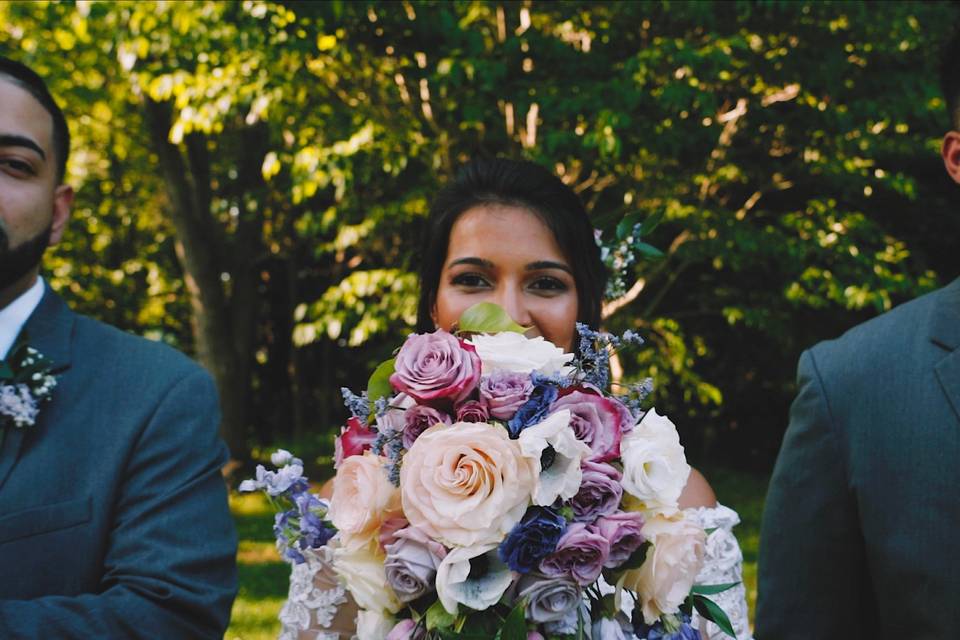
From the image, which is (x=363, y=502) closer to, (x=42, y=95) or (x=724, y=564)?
(x=42, y=95)

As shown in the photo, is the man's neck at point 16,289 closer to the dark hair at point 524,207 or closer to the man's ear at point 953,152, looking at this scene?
the dark hair at point 524,207

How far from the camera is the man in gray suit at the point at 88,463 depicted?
2062 mm

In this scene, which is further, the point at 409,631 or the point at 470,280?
the point at 470,280

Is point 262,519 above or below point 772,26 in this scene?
below

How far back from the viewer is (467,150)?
724 centimetres

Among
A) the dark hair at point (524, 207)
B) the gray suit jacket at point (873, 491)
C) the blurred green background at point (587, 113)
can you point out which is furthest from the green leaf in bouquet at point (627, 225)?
the gray suit jacket at point (873, 491)

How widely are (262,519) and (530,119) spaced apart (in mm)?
6073

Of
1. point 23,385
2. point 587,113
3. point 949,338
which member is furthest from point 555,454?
point 587,113

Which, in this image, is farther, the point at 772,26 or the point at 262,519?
the point at 262,519

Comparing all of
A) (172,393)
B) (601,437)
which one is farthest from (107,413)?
(601,437)

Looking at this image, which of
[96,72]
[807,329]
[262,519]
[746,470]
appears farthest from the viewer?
[746,470]

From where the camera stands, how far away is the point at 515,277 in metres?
2.71

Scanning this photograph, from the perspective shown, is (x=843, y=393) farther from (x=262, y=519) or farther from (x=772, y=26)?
(x=262, y=519)

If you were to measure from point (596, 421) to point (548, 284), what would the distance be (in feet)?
3.86
